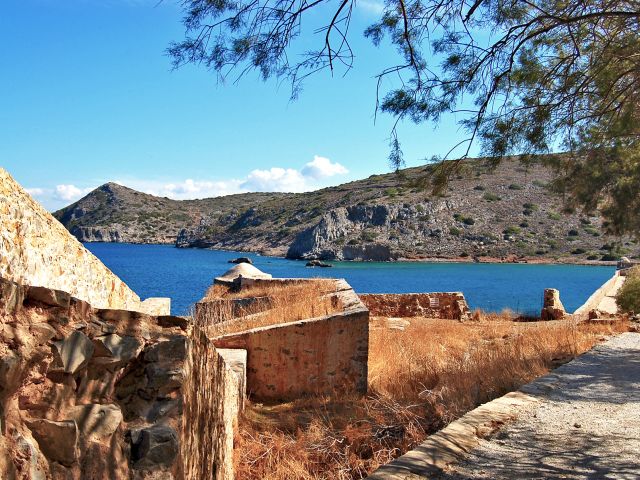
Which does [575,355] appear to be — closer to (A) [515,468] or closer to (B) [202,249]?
(A) [515,468]

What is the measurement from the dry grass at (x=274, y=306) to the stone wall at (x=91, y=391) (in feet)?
17.9

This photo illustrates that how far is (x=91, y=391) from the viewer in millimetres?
2592

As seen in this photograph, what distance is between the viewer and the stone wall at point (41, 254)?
371 centimetres

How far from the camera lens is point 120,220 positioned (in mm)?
119688

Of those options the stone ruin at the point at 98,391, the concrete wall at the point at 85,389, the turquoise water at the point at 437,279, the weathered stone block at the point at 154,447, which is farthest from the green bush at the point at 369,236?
the weathered stone block at the point at 154,447

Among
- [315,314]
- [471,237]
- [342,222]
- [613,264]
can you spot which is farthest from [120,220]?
[315,314]

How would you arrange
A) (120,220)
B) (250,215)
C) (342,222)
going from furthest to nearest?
(120,220) < (250,215) < (342,222)

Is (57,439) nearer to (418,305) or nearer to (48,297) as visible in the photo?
(48,297)

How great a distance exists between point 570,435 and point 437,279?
44.9 metres

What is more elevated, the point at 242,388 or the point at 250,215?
the point at 250,215

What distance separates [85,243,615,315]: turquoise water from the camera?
115ft

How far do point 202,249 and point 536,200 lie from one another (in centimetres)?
5125

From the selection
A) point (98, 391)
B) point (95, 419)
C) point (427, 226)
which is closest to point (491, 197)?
point (427, 226)

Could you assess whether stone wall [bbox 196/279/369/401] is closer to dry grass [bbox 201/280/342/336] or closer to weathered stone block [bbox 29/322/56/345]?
dry grass [bbox 201/280/342/336]
